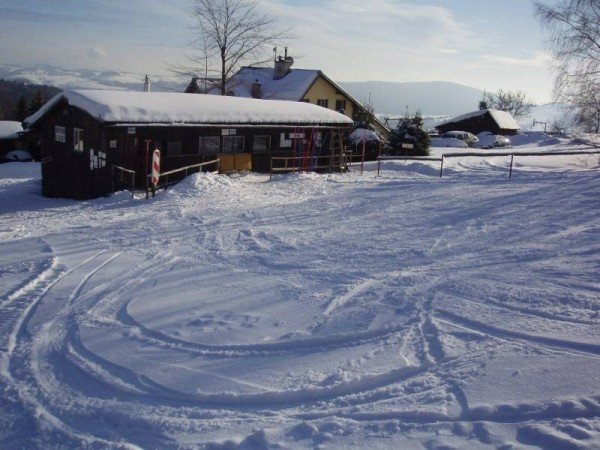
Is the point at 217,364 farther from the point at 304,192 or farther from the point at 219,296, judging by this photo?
the point at 304,192

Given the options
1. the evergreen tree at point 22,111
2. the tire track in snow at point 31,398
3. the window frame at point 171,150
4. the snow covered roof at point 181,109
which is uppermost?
the evergreen tree at point 22,111

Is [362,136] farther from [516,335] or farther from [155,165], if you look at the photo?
[516,335]

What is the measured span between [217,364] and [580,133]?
74.4ft

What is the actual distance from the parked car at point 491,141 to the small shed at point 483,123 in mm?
2998

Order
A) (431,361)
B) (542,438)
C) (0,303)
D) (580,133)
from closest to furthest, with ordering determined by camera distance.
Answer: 1. (542,438)
2. (431,361)
3. (0,303)
4. (580,133)

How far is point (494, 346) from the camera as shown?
6555mm

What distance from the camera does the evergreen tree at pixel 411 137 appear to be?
3294cm

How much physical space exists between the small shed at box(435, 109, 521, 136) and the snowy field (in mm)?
42854

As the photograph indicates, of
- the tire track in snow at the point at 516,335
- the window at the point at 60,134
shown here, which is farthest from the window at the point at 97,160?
the tire track in snow at the point at 516,335

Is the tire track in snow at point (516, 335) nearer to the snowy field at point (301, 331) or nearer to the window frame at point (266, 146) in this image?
the snowy field at point (301, 331)

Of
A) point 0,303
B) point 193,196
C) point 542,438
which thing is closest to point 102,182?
point 193,196

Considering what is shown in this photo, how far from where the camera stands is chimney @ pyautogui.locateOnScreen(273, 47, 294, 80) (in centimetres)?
4350

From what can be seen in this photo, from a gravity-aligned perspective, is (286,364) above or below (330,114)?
below

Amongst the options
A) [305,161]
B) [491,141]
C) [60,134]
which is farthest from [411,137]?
[60,134]
